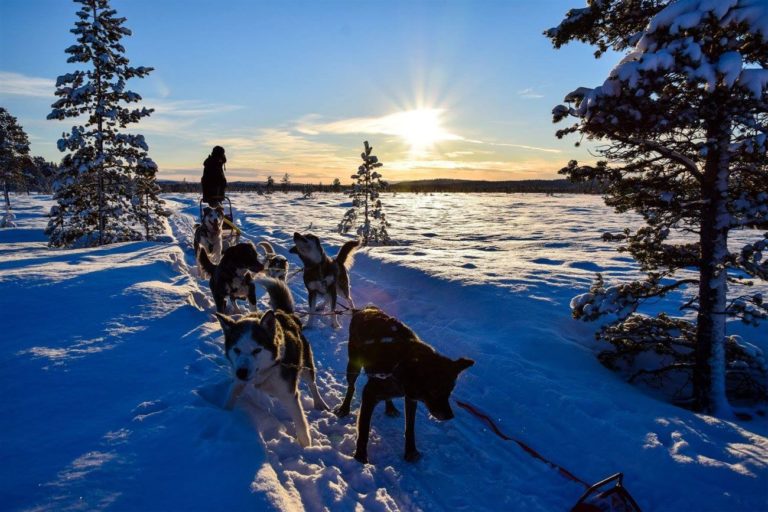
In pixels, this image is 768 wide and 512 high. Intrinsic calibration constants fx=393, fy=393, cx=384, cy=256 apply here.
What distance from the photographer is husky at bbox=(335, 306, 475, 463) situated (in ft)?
11.2

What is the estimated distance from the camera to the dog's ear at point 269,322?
139 inches

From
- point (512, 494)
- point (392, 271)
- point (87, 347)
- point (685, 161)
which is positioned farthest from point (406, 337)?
point (392, 271)

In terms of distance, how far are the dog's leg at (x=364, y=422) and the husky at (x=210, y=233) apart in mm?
8226

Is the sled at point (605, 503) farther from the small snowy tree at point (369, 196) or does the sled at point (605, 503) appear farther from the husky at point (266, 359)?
the small snowy tree at point (369, 196)

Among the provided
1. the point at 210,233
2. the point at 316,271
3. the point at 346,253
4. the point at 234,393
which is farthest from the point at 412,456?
the point at 210,233

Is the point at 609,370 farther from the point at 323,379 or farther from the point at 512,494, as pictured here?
the point at 323,379

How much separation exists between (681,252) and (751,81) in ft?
9.29

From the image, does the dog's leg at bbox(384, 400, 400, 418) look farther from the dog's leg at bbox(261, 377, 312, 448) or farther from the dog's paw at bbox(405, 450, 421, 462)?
the dog's leg at bbox(261, 377, 312, 448)

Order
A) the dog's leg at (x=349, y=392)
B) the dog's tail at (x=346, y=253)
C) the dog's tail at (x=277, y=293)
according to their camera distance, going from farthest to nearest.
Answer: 1. the dog's tail at (x=346, y=253)
2. the dog's tail at (x=277, y=293)
3. the dog's leg at (x=349, y=392)

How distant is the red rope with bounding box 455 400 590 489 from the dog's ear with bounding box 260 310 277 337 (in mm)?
2678

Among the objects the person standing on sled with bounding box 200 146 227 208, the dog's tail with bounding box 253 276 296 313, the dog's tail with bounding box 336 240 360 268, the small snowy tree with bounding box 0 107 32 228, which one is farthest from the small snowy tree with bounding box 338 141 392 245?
the small snowy tree with bounding box 0 107 32 228

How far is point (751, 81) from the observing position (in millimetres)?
3781

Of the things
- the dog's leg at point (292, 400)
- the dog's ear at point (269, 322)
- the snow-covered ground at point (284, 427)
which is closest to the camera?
the snow-covered ground at point (284, 427)

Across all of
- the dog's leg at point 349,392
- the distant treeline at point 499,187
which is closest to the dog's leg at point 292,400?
the dog's leg at point 349,392
